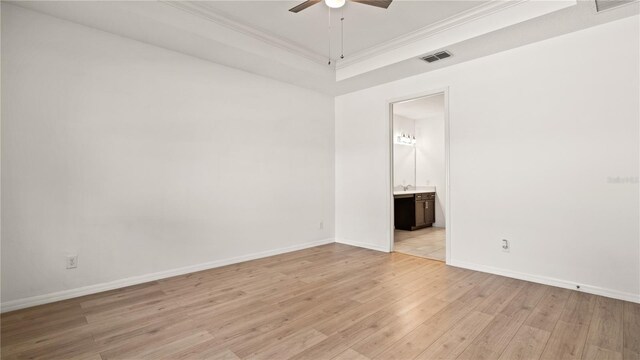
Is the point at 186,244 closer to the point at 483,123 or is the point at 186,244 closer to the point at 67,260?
the point at 67,260

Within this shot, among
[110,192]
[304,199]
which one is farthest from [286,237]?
[110,192]

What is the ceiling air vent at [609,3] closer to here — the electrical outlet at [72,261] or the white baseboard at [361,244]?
the white baseboard at [361,244]

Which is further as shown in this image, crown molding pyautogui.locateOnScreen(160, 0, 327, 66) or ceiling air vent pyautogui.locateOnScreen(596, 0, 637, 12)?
crown molding pyautogui.locateOnScreen(160, 0, 327, 66)

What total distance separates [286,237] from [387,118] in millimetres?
2487

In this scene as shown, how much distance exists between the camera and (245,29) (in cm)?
353

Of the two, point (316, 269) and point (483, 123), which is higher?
point (483, 123)

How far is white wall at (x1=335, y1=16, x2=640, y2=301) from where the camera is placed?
2867mm

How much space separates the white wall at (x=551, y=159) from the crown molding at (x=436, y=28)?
0.68 metres

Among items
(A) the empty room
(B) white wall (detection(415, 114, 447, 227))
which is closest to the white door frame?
(A) the empty room

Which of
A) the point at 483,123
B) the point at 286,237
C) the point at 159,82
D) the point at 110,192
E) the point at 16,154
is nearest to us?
the point at 16,154

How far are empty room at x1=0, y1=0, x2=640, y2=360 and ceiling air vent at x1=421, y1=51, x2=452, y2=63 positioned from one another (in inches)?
1.1

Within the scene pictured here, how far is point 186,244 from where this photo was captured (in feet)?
12.1

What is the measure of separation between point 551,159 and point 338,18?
279 cm

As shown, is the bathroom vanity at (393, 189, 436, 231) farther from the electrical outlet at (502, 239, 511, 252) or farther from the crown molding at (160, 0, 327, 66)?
the crown molding at (160, 0, 327, 66)
